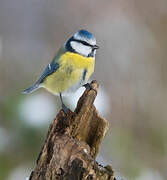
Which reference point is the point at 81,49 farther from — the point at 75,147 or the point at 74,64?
the point at 75,147

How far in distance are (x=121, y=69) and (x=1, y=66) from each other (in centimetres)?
92

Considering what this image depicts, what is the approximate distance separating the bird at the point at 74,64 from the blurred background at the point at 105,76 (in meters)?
0.30

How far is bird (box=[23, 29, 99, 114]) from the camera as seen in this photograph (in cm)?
157

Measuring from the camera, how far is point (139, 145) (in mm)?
2760

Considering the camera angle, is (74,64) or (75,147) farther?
(74,64)

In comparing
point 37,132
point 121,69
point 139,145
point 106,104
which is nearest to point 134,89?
point 121,69

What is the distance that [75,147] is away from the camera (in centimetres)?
122

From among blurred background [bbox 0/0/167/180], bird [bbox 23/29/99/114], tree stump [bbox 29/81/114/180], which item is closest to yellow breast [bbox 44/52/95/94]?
bird [bbox 23/29/99/114]

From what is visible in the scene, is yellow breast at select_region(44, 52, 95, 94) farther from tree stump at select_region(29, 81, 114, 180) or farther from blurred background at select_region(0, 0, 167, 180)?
blurred background at select_region(0, 0, 167, 180)

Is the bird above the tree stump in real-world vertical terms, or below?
above

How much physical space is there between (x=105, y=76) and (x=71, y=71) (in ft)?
4.72

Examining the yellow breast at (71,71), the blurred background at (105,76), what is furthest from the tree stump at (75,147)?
the blurred background at (105,76)

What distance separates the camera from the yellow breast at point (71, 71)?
5.18ft

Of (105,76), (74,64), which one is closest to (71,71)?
(74,64)
